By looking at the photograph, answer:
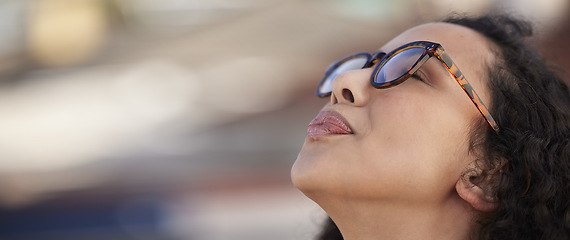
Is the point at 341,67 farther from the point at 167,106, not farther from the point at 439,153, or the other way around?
the point at 167,106

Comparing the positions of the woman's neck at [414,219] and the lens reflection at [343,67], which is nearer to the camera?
the woman's neck at [414,219]

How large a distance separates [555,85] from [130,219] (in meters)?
5.26

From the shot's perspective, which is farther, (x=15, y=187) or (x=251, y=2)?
(x=251, y=2)

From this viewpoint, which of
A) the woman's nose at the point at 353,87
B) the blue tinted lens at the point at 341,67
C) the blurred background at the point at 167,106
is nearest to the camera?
the woman's nose at the point at 353,87

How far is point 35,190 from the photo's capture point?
7.23 metres

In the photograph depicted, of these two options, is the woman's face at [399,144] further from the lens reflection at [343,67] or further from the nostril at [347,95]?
the lens reflection at [343,67]

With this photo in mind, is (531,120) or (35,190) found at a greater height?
(35,190)

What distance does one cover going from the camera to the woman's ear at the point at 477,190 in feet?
6.36

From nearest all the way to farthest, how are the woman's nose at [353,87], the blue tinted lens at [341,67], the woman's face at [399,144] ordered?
the woman's face at [399,144] < the woman's nose at [353,87] < the blue tinted lens at [341,67]

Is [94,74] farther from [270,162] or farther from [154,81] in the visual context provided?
[270,162]

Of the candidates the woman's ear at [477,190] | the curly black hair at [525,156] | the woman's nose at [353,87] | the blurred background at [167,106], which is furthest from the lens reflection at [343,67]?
the blurred background at [167,106]

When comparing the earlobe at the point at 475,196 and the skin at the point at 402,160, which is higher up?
the skin at the point at 402,160

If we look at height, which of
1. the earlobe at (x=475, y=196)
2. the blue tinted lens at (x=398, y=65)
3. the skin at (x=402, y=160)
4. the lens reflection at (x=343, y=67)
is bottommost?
the earlobe at (x=475, y=196)

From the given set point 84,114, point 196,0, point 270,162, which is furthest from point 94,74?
point 270,162
